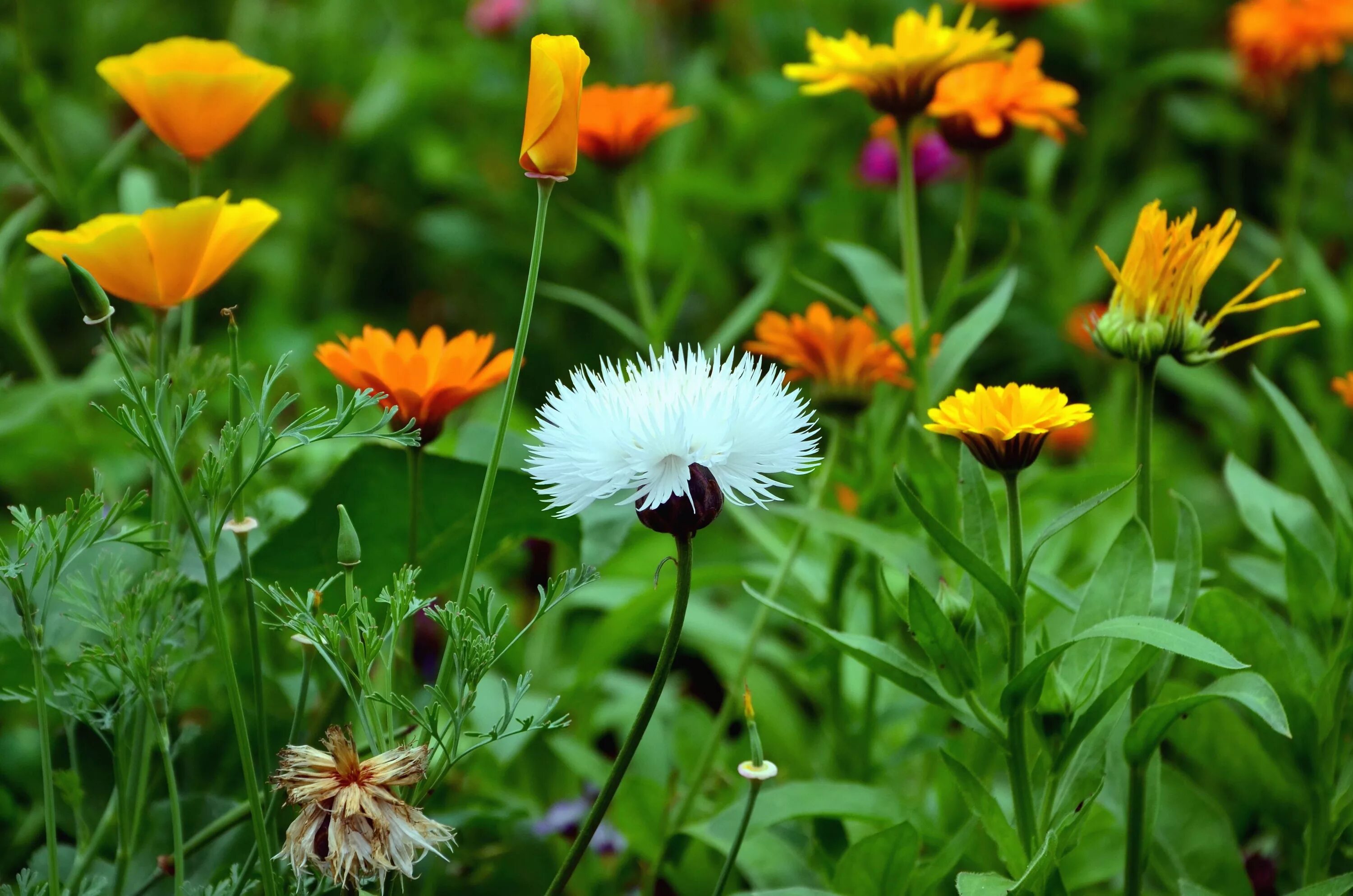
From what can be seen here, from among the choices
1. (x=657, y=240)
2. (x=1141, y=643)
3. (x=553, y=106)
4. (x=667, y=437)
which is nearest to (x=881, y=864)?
(x=1141, y=643)

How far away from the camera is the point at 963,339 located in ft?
2.56

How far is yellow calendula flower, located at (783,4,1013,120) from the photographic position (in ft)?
2.30

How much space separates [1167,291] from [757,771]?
0.30m

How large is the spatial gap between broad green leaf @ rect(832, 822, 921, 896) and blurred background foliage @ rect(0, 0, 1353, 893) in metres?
0.15

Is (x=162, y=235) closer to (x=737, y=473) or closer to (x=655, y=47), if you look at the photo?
(x=737, y=473)

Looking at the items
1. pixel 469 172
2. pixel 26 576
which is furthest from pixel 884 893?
pixel 469 172

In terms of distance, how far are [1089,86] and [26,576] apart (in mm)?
1596

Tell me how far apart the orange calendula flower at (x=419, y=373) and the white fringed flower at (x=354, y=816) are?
0.53 ft

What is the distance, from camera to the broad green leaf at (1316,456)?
671mm

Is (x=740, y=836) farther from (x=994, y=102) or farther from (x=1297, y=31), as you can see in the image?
(x=1297, y=31)

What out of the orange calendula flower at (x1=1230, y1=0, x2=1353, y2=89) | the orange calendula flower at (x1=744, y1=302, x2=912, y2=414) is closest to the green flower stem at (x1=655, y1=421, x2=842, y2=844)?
the orange calendula flower at (x1=744, y1=302, x2=912, y2=414)

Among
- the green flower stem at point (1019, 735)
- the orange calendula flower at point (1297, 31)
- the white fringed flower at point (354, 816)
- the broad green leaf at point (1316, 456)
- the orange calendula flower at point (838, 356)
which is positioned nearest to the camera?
the white fringed flower at point (354, 816)

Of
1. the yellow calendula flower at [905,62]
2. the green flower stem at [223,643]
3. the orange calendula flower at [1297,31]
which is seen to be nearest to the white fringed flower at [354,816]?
the green flower stem at [223,643]

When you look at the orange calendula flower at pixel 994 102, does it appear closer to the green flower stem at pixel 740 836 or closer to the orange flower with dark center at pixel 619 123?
the orange flower with dark center at pixel 619 123
